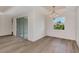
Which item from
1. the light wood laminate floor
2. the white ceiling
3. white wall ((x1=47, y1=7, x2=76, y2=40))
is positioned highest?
the white ceiling

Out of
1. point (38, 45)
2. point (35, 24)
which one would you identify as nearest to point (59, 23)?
point (35, 24)

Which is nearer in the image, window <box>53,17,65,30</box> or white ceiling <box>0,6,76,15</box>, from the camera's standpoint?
white ceiling <box>0,6,76,15</box>

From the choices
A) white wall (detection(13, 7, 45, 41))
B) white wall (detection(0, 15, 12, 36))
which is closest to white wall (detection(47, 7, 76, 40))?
white wall (detection(13, 7, 45, 41))

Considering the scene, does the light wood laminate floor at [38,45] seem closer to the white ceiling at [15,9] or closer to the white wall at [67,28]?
the white wall at [67,28]

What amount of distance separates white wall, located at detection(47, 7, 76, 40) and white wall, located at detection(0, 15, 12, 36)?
723 mm

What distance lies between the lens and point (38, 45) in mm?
1667

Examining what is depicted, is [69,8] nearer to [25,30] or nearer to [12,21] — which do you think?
[25,30]

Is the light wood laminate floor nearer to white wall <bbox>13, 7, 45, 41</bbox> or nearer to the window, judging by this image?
white wall <bbox>13, 7, 45, 41</bbox>

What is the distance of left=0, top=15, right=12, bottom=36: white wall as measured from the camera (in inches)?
64.2

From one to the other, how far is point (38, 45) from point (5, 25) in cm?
70

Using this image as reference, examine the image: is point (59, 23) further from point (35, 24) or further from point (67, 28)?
point (35, 24)
